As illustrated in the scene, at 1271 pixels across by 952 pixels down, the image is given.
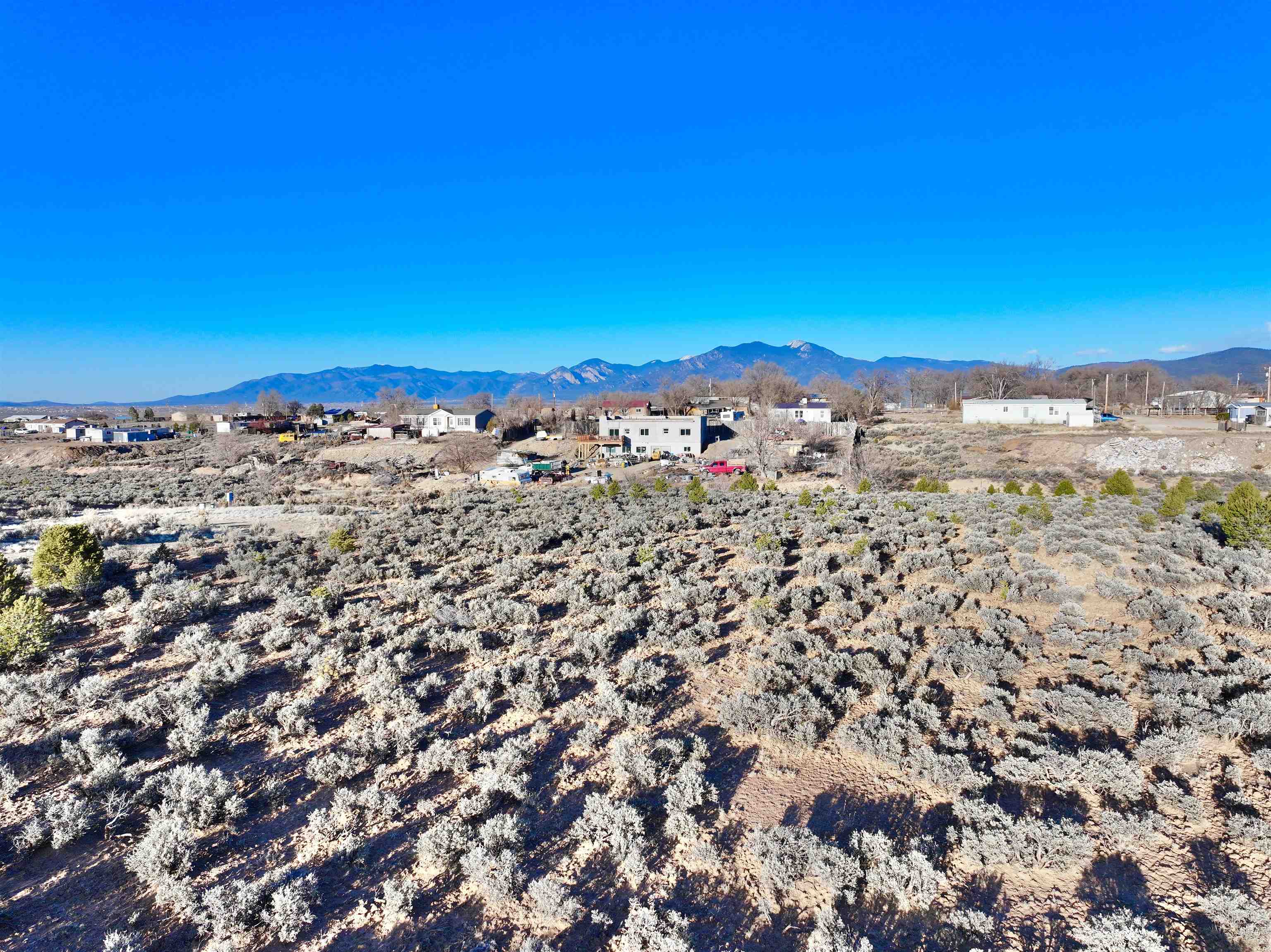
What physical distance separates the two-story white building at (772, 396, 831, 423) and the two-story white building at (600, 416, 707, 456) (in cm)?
1297

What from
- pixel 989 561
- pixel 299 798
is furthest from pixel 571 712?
pixel 989 561

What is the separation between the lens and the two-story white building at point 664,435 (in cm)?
4866

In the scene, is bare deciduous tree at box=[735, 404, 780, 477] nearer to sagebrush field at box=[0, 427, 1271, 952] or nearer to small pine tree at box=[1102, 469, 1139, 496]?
small pine tree at box=[1102, 469, 1139, 496]

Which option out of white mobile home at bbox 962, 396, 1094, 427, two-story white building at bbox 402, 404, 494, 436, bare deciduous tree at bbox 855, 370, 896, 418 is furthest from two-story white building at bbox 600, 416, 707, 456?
bare deciduous tree at bbox 855, 370, 896, 418

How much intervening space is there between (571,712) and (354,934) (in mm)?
3927

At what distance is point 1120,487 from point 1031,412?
41.5 meters

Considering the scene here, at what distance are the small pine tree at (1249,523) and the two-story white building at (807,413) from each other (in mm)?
42561

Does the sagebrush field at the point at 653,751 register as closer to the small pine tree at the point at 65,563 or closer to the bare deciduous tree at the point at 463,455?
the small pine tree at the point at 65,563

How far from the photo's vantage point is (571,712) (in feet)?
29.3

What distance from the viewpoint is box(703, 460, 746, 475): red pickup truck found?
37.7m

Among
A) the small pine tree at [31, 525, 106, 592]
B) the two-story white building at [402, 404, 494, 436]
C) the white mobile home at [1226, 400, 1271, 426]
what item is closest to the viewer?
the small pine tree at [31, 525, 106, 592]

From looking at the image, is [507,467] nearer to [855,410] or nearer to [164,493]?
[164,493]

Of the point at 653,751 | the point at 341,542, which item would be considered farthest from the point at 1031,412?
the point at 653,751

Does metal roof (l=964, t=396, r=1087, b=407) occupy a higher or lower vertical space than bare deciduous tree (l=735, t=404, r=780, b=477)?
higher
